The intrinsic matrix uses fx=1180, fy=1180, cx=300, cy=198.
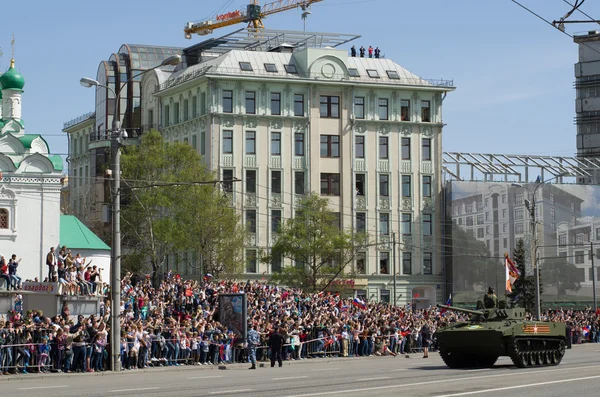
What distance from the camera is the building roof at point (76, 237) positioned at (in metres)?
63.4

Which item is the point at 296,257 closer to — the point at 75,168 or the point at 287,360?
the point at 287,360

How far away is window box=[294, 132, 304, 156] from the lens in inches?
3314

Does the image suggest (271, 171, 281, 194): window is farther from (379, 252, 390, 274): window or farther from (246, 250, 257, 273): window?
(379, 252, 390, 274): window

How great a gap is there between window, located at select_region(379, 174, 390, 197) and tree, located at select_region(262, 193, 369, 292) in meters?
10.5

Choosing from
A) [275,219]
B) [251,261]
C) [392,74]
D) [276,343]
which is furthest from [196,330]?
[392,74]

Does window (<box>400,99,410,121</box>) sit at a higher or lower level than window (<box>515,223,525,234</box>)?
higher

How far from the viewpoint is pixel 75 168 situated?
350 feet

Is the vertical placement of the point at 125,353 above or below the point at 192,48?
below

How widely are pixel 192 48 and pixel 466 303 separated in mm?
28777

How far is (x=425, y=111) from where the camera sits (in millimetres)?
88188

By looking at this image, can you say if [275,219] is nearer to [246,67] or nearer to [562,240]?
[246,67]

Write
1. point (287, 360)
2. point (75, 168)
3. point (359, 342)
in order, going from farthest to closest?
point (75, 168), point (359, 342), point (287, 360)

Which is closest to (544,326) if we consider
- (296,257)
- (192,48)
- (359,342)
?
(359,342)

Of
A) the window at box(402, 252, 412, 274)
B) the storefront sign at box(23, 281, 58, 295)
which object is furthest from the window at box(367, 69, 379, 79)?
the storefront sign at box(23, 281, 58, 295)
